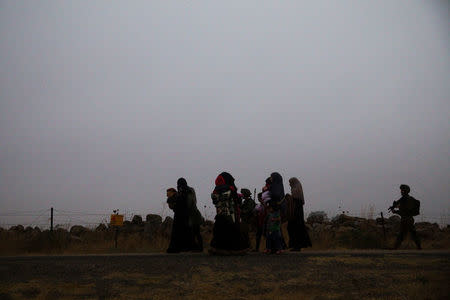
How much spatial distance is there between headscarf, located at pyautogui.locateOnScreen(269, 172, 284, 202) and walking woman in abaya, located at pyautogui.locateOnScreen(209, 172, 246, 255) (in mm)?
959

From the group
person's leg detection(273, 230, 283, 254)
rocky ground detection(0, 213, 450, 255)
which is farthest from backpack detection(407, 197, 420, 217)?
person's leg detection(273, 230, 283, 254)

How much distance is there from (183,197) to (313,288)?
6791mm

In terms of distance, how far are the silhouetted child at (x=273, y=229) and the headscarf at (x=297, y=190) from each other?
1.13 m

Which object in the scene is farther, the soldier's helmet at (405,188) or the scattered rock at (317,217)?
the scattered rock at (317,217)

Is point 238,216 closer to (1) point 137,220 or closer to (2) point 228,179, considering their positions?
(2) point 228,179

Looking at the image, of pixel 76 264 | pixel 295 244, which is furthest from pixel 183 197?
pixel 76 264

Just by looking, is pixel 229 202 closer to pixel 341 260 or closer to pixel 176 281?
pixel 341 260

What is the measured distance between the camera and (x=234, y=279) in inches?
284

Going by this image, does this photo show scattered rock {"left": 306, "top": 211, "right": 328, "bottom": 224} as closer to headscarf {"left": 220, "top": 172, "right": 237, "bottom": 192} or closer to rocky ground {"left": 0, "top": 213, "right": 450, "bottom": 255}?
rocky ground {"left": 0, "top": 213, "right": 450, "bottom": 255}

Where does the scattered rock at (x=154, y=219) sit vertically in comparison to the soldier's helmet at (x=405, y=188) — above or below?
below

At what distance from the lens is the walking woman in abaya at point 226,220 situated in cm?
1119

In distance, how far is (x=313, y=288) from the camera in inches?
262

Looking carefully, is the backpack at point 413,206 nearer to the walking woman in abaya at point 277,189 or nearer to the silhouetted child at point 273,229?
the walking woman in abaya at point 277,189

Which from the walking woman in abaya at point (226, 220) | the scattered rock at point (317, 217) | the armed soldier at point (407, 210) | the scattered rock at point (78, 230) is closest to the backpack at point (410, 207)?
the armed soldier at point (407, 210)
